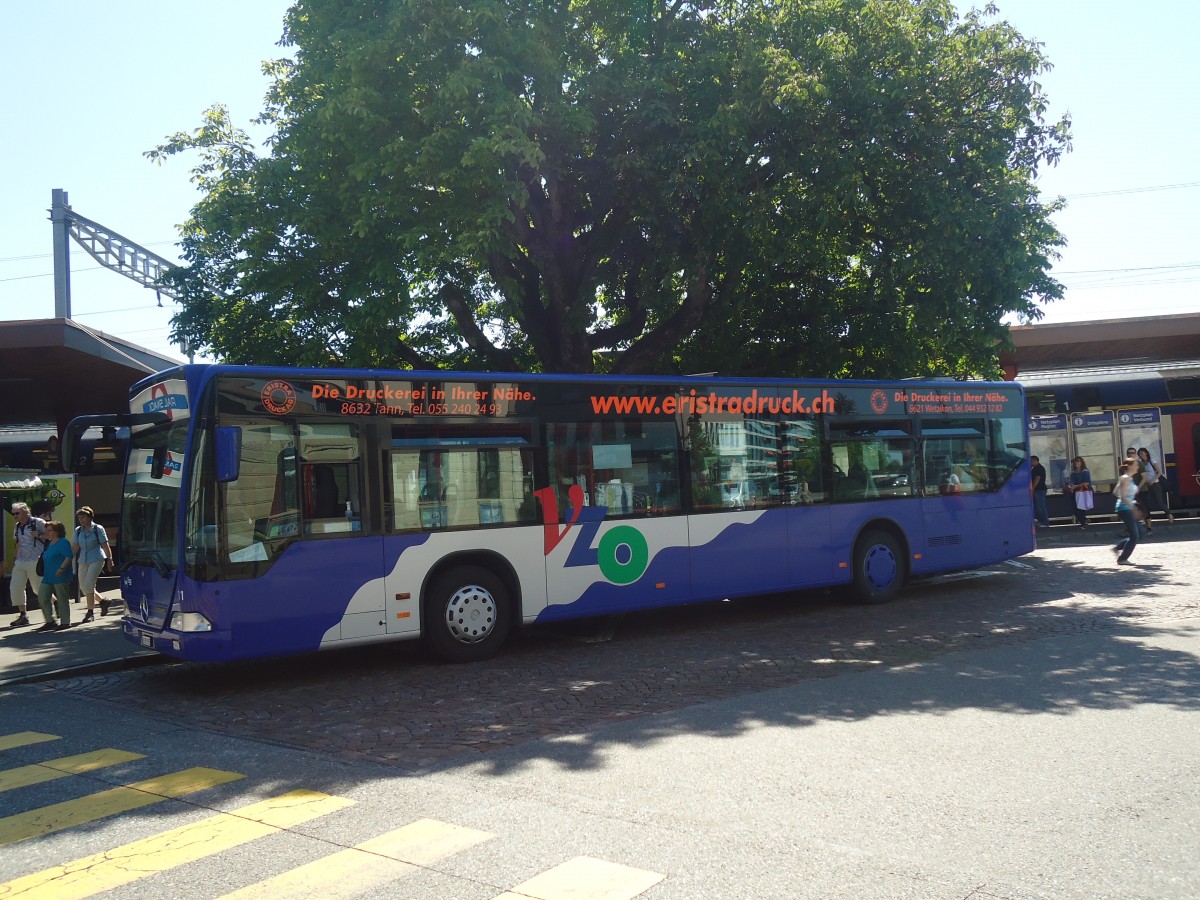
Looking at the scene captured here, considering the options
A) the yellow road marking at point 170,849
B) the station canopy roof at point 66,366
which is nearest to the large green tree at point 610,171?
the station canopy roof at point 66,366

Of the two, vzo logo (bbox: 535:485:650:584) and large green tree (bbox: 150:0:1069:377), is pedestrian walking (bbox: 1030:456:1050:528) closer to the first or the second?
large green tree (bbox: 150:0:1069:377)

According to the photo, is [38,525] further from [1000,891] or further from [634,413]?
[1000,891]

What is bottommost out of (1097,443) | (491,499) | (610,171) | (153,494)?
(491,499)

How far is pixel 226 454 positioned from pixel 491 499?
111 inches

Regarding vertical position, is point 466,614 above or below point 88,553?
below

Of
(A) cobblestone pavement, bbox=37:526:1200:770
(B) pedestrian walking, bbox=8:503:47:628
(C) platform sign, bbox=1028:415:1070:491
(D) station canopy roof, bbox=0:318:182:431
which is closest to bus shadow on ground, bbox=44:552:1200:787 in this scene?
(A) cobblestone pavement, bbox=37:526:1200:770

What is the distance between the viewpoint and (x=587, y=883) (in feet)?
14.9

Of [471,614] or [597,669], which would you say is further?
[471,614]

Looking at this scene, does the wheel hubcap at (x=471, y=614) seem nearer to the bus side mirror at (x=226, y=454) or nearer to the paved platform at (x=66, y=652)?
the bus side mirror at (x=226, y=454)

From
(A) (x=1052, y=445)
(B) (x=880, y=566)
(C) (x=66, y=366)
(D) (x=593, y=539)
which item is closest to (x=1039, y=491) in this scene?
(A) (x=1052, y=445)

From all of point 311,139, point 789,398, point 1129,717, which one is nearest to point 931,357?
point 789,398

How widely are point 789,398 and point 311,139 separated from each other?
25.1 ft

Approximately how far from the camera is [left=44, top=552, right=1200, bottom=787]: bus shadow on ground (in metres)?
7.70

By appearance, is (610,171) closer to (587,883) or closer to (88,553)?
(88,553)
